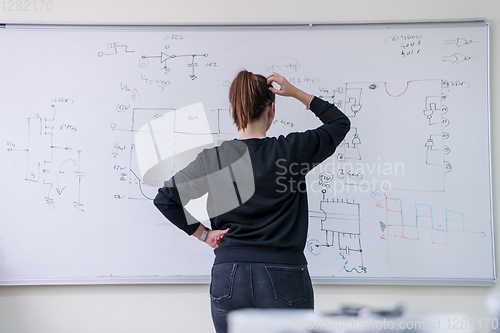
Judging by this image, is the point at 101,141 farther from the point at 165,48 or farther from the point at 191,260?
the point at 191,260

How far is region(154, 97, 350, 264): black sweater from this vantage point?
1.01 metres

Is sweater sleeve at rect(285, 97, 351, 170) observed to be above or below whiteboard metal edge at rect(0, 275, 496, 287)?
above

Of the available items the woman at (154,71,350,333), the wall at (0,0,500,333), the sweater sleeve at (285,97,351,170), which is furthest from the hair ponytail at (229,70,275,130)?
the wall at (0,0,500,333)

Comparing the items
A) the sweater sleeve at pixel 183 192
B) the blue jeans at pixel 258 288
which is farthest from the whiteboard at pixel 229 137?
the blue jeans at pixel 258 288

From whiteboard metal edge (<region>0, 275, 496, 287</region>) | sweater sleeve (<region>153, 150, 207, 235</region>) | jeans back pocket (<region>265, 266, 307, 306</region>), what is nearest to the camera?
jeans back pocket (<region>265, 266, 307, 306</region>)

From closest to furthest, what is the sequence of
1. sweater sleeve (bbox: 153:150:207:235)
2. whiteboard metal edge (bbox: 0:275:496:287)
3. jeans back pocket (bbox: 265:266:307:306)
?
jeans back pocket (bbox: 265:266:307:306), sweater sleeve (bbox: 153:150:207:235), whiteboard metal edge (bbox: 0:275:496:287)

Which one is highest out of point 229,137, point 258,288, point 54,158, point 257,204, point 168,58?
point 168,58

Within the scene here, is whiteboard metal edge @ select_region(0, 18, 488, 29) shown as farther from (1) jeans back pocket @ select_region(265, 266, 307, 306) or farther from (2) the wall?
(1) jeans back pocket @ select_region(265, 266, 307, 306)

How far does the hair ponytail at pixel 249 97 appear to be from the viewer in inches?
41.9

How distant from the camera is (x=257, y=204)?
1.02 metres

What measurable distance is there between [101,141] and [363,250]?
4.82ft

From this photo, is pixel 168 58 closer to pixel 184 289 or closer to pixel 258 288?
pixel 184 289

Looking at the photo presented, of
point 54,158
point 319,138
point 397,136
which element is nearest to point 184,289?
point 54,158

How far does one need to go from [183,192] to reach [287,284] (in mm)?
431
